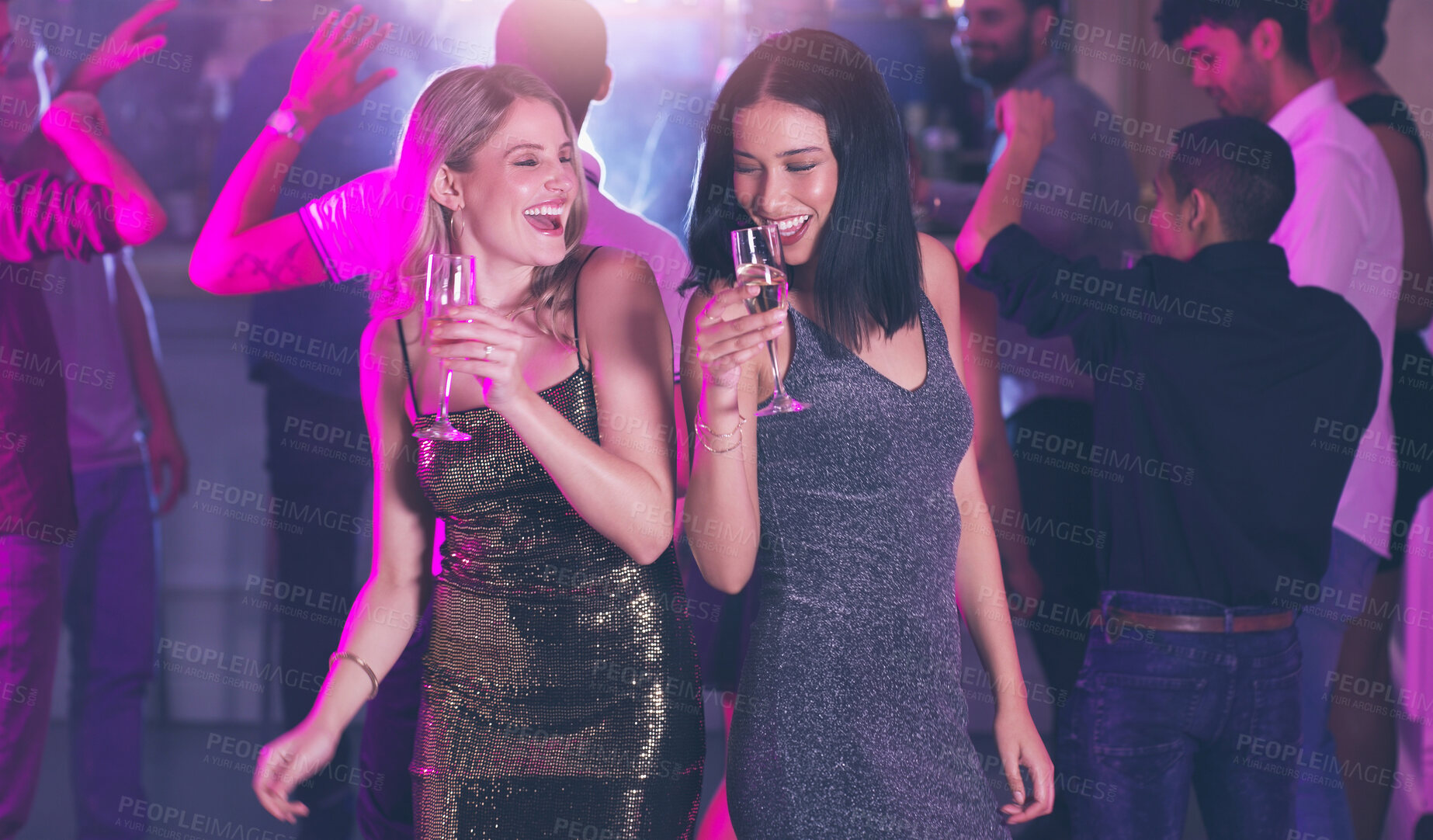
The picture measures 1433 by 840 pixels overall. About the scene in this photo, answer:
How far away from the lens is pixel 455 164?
154 centimetres

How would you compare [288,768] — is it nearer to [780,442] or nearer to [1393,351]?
[780,442]

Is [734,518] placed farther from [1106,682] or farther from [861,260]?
[1106,682]

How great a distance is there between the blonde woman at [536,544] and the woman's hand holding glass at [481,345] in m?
0.06

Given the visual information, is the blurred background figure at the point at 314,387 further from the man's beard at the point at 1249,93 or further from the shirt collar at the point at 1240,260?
the man's beard at the point at 1249,93

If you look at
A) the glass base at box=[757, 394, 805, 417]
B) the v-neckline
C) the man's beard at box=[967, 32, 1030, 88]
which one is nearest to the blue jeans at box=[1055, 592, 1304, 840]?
the v-neckline

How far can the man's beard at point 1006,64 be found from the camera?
2.73m

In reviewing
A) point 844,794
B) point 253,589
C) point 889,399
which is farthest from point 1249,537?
point 253,589

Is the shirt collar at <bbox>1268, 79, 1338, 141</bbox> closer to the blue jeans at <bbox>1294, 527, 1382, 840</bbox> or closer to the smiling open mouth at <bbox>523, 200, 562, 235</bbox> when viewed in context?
the blue jeans at <bbox>1294, 527, 1382, 840</bbox>

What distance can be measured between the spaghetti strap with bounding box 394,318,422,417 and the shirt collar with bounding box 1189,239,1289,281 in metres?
1.39

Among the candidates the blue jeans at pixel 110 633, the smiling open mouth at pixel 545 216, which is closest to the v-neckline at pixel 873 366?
the smiling open mouth at pixel 545 216

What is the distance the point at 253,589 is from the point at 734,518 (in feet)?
8.07

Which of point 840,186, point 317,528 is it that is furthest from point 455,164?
point 317,528

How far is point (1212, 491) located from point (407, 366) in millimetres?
1387

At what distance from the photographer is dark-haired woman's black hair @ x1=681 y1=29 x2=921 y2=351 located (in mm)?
1439
